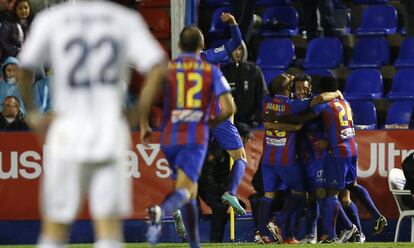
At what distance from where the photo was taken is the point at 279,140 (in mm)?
14070

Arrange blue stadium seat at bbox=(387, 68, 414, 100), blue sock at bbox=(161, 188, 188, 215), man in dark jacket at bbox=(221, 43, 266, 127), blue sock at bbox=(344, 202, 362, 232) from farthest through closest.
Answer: blue stadium seat at bbox=(387, 68, 414, 100), man in dark jacket at bbox=(221, 43, 266, 127), blue sock at bbox=(344, 202, 362, 232), blue sock at bbox=(161, 188, 188, 215)

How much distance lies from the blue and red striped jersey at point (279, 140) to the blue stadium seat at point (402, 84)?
109 inches

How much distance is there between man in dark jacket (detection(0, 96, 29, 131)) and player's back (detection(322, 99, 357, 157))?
12.2 ft

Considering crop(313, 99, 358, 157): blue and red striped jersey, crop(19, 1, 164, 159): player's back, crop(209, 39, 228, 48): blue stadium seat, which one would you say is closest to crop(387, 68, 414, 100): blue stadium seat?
crop(209, 39, 228, 48): blue stadium seat

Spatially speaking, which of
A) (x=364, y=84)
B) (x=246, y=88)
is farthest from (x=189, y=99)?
(x=364, y=84)

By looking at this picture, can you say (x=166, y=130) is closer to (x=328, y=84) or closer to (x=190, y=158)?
(x=190, y=158)

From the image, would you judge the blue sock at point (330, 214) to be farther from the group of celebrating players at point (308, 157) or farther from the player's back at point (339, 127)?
the player's back at point (339, 127)

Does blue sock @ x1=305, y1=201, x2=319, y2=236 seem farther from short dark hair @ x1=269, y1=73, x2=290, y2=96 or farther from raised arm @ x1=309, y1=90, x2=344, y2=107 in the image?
short dark hair @ x1=269, y1=73, x2=290, y2=96

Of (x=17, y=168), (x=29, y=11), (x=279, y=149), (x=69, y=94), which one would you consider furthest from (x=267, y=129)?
(x=69, y=94)

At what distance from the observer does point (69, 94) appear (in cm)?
664

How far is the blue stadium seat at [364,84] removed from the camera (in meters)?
16.5

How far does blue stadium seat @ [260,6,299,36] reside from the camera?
57.8ft

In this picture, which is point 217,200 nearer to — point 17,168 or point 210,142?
point 210,142

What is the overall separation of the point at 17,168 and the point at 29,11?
2.66 m
